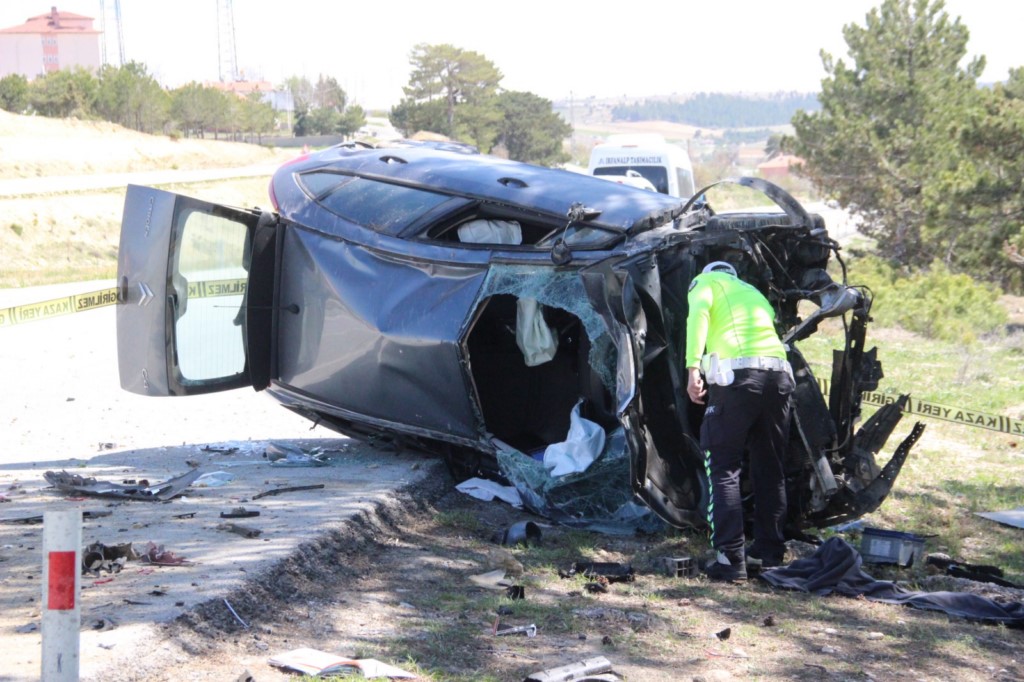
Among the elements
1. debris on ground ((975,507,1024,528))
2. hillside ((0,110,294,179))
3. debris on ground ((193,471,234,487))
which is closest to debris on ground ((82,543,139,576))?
debris on ground ((193,471,234,487))

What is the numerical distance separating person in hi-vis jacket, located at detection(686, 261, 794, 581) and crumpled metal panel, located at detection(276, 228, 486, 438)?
→ 1364 millimetres

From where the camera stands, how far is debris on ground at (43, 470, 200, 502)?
6.41 metres

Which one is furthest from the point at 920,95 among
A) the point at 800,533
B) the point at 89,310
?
the point at 800,533

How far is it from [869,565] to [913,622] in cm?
98

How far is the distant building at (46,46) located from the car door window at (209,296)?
115 metres

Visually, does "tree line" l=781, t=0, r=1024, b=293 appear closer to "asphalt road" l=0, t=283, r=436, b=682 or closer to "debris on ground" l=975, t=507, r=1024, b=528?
"debris on ground" l=975, t=507, r=1024, b=528

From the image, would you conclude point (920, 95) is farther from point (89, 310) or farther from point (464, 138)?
point (464, 138)

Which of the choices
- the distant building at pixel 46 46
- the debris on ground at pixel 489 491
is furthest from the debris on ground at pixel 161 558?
the distant building at pixel 46 46

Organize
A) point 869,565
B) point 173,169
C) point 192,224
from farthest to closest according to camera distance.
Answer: point 173,169 → point 192,224 → point 869,565

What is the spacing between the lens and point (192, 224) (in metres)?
6.88

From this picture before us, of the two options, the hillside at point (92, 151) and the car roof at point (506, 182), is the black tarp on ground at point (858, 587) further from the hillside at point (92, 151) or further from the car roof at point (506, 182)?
the hillside at point (92, 151)

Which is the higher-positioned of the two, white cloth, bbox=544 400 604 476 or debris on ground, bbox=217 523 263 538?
white cloth, bbox=544 400 604 476

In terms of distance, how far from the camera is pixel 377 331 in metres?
6.78

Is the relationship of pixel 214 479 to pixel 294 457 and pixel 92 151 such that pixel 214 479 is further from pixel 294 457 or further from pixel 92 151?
pixel 92 151
